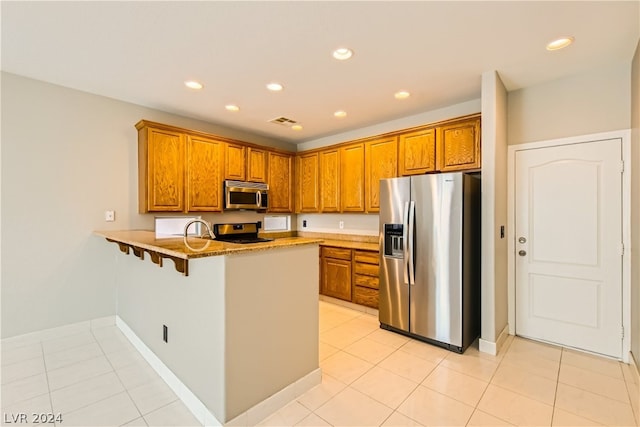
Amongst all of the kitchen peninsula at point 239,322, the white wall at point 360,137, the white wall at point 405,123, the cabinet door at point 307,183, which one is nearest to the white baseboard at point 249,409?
the kitchen peninsula at point 239,322

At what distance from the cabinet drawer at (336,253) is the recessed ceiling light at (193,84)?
2.59 metres

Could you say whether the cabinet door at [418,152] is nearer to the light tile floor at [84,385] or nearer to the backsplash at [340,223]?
the backsplash at [340,223]

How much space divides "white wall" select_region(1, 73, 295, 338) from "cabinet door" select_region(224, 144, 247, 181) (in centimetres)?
107

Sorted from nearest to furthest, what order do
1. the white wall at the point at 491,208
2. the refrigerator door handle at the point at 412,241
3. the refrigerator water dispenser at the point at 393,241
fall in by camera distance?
the white wall at the point at 491,208, the refrigerator door handle at the point at 412,241, the refrigerator water dispenser at the point at 393,241

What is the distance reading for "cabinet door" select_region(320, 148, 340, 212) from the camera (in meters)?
4.47

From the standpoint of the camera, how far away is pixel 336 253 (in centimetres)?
416

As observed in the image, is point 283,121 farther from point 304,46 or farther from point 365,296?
point 365,296

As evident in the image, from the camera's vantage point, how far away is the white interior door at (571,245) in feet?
8.46

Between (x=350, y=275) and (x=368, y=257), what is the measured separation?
0.40m

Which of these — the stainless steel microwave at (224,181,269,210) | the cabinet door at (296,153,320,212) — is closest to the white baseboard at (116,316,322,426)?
the stainless steel microwave at (224,181,269,210)

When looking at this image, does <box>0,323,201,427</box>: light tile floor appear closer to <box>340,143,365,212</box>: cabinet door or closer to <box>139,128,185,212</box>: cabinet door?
<box>139,128,185,212</box>: cabinet door

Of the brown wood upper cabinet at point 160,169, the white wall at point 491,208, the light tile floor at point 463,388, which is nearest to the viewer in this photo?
the light tile floor at point 463,388

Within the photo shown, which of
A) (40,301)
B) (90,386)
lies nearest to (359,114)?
(90,386)

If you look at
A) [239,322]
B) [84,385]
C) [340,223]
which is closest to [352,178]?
[340,223]
